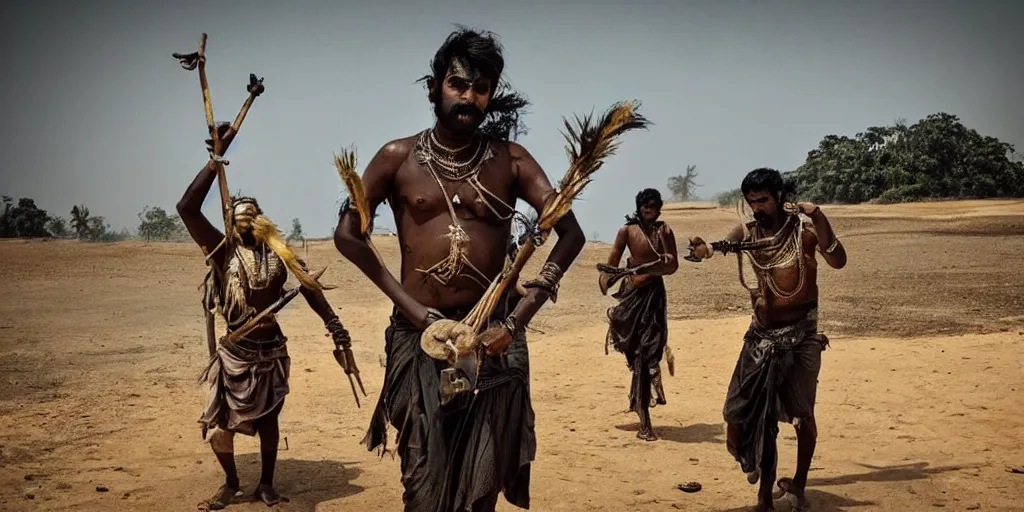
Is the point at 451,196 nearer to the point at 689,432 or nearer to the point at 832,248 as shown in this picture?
the point at 832,248

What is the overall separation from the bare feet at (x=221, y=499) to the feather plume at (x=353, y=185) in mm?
2948

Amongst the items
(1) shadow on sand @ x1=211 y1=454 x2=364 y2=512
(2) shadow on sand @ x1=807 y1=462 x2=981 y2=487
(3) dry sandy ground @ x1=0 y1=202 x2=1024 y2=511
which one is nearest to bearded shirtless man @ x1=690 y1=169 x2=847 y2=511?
(3) dry sandy ground @ x1=0 y1=202 x2=1024 y2=511

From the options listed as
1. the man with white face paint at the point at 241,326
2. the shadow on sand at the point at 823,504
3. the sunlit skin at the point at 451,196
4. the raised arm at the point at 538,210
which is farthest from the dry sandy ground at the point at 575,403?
the raised arm at the point at 538,210

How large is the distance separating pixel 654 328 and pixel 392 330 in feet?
13.9

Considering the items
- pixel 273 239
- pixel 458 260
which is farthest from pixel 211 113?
pixel 458 260

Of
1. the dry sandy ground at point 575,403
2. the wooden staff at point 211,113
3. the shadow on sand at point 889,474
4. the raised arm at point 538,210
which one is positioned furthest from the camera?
the shadow on sand at point 889,474

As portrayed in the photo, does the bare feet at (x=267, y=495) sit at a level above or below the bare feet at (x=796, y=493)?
above

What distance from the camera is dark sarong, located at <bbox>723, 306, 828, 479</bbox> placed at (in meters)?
5.41

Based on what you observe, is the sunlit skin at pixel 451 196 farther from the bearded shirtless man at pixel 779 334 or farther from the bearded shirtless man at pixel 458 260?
the bearded shirtless man at pixel 779 334

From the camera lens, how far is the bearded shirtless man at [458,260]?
3592mm

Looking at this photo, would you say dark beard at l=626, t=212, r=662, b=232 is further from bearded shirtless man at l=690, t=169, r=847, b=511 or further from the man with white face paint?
the man with white face paint

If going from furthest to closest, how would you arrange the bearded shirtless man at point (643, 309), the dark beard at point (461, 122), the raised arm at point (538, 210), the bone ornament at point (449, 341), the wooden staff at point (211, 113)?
1. the bearded shirtless man at point (643, 309)
2. the wooden staff at point (211, 113)
3. the dark beard at point (461, 122)
4. the raised arm at point (538, 210)
5. the bone ornament at point (449, 341)

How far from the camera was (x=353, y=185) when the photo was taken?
3.49 m

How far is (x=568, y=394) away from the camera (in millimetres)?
9578
